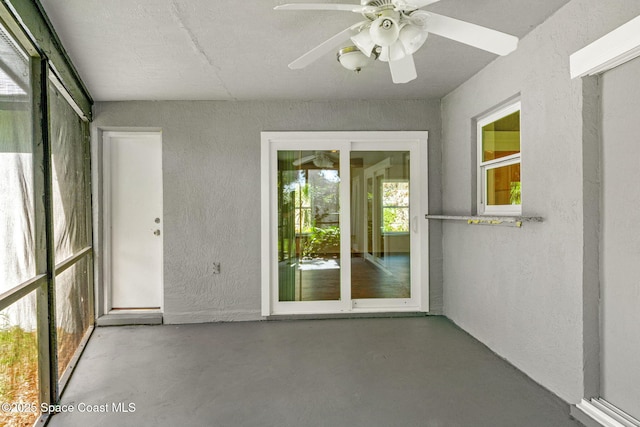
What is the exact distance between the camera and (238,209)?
14.2ft

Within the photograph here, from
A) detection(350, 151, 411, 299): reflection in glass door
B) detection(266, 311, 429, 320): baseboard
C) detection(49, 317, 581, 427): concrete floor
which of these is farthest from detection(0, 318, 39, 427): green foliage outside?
detection(350, 151, 411, 299): reflection in glass door

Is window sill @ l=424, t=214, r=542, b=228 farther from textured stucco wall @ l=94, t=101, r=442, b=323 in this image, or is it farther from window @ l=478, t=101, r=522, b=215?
textured stucco wall @ l=94, t=101, r=442, b=323

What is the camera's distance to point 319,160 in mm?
4406

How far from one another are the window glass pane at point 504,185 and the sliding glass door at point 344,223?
93 centimetres

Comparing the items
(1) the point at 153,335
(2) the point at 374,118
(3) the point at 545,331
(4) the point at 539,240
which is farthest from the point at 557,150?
(1) the point at 153,335

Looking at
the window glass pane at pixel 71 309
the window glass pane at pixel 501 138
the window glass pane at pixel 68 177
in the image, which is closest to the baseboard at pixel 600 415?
the window glass pane at pixel 501 138

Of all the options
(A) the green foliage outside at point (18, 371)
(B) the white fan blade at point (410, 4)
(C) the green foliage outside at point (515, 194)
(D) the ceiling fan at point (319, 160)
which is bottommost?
(A) the green foliage outside at point (18, 371)

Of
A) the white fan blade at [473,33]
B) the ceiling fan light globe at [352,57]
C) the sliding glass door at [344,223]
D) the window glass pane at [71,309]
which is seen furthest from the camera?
the sliding glass door at [344,223]

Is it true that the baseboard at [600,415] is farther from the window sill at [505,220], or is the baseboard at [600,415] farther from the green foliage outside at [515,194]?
the green foliage outside at [515,194]

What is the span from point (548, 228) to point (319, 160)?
2434 mm

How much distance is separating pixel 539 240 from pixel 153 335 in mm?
3433

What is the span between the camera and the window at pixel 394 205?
4438 mm

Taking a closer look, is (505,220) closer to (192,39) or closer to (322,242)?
(322,242)

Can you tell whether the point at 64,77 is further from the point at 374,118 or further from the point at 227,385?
the point at 374,118
